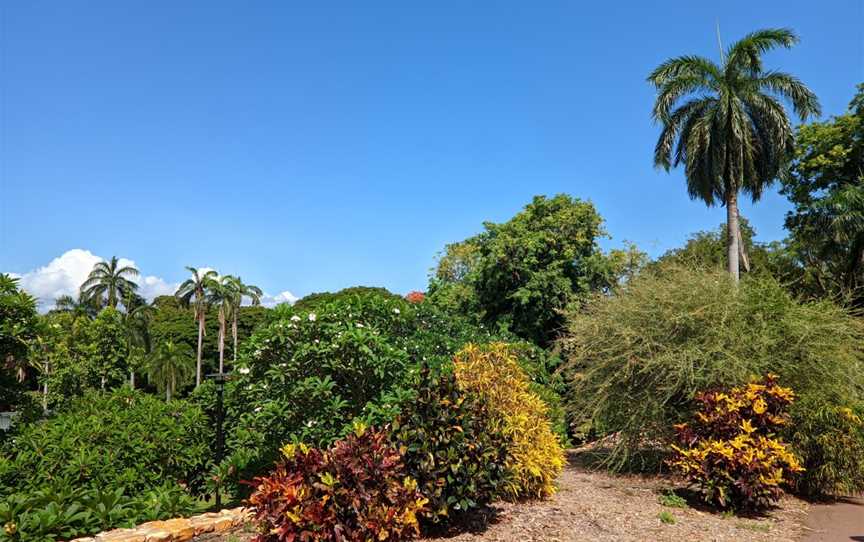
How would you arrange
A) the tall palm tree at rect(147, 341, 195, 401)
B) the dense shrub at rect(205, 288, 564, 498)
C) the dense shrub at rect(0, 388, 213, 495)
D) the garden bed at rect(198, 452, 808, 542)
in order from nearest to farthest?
the garden bed at rect(198, 452, 808, 542), the dense shrub at rect(205, 288, 564, 498), the dense shrub at rect(0, 388, 213, 495), the tall palm tree at rect(147, 341, 195, 401)

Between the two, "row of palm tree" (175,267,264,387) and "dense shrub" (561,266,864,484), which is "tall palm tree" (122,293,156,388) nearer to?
"row of palm tree" (175,267,264,387)

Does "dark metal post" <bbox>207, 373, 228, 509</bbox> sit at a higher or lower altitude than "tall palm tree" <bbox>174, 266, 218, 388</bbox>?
lower

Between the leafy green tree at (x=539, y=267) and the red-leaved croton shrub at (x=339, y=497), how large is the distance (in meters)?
9.07

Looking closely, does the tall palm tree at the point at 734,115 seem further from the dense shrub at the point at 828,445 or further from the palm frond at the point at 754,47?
the dense shrub at the point at 828,445

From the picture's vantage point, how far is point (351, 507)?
4.42 metres

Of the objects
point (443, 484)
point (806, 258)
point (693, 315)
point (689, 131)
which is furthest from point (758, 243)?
point (443, 484)

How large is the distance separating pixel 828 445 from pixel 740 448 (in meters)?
1.60

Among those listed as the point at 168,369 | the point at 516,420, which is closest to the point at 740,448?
the point at 516,420

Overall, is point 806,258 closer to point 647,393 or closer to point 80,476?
point 647,393

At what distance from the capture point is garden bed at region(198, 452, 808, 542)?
5285 millimetres

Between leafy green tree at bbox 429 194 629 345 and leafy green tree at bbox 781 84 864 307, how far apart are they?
11527 millimetres

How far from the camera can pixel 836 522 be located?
21.6 ft

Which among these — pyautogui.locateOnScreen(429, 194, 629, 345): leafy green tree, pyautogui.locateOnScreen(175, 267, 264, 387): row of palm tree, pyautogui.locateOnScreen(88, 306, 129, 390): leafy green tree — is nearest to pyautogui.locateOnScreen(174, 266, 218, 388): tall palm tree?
pyautogui.locateOnScreen(175, 267, 264, 387): row of palm tree

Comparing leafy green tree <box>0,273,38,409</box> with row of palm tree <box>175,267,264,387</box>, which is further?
row of palm tree <box>175,267,264,387</box>
